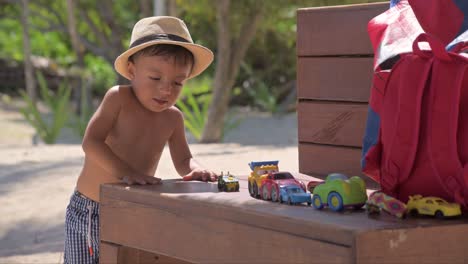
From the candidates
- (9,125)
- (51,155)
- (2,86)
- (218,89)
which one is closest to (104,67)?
(2,86)

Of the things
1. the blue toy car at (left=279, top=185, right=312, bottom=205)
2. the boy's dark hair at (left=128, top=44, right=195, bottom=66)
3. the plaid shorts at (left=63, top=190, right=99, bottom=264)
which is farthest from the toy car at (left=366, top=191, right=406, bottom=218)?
the plaid shorts at (left=63, top=190, right=99, bottom=264)

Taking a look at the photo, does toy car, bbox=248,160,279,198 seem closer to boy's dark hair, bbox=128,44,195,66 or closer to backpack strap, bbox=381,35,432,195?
backpack strap, bbox=381,35,432,195

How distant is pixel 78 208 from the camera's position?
316 cm

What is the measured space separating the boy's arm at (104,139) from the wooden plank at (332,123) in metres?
0.82

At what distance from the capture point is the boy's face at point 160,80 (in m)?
2.98

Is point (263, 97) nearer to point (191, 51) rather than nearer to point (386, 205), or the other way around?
point (191, 51)

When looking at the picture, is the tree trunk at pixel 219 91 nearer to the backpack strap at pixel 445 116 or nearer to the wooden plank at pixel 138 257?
the wooden plank at pixel 138 257

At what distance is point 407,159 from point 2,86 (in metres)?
17.0

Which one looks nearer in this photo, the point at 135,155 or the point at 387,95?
the point at 387,95

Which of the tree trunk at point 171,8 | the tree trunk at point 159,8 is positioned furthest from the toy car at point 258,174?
the tree trunk at point 171,8

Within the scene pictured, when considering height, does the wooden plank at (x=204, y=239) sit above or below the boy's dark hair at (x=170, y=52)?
below

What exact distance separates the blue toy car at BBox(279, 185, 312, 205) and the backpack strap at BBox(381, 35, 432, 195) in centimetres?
26

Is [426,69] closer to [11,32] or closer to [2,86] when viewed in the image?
[2,86]

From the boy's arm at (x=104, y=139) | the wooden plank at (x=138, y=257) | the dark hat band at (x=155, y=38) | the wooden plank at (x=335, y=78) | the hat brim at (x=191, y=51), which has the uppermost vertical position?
the dark hat band at (x=155, y=38)
